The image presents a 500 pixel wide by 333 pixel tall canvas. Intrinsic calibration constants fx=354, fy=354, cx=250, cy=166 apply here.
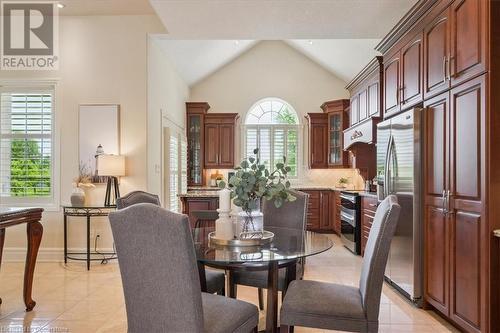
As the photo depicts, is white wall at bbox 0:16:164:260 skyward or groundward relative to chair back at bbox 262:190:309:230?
skyward

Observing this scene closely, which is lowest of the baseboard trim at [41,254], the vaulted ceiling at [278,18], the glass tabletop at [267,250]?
the baseboard trim at [41,254]

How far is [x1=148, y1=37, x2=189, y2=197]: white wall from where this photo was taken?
188 inches

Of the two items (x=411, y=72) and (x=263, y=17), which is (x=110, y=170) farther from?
(x=411, y=72)

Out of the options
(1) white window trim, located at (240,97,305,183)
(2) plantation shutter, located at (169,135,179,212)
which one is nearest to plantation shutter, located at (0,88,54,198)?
(2) plantation shutter, located at (169,135,179,212)

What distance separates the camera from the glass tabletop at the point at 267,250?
184 centimetres

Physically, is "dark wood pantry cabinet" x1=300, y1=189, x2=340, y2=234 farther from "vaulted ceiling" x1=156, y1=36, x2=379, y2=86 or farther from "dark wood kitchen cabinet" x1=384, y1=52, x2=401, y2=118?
"dark wood kitchen cabinet" x1=384, y1=52, x2=401, y2=118

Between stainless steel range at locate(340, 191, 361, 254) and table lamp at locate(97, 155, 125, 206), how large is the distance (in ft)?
10.5

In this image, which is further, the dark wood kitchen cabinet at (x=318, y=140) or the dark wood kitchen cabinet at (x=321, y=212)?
the dark wood kitchen cabinet at (x=318, y=140)

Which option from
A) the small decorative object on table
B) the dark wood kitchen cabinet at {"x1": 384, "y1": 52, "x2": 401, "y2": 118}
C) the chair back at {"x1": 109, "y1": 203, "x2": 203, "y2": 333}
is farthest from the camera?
the small decorative object on table

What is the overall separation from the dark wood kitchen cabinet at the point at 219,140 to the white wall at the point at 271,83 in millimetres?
387

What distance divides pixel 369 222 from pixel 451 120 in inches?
87.9

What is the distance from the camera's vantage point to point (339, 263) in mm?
4625

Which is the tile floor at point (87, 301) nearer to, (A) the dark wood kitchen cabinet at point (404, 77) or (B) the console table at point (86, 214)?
(B) the console table at point (86, 214)

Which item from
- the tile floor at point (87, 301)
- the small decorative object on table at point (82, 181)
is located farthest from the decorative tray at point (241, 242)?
the small decorative object on table at point (82, 181)
